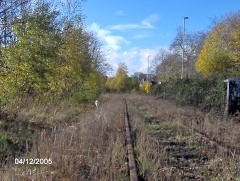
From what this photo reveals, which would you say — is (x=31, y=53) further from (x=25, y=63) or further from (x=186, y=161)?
(x=186, y=161)

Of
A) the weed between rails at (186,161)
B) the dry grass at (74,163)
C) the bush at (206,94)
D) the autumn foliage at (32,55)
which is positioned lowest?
the weed between rails at (186,161)

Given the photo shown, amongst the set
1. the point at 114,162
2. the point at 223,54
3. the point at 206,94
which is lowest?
the point at 114,162

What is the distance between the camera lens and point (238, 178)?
3541mm

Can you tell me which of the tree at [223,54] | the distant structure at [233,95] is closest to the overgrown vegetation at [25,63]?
the distant structure at [233,95]

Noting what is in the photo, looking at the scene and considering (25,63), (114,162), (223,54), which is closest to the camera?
(114,162)

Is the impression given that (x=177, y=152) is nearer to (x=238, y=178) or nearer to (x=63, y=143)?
(x=238, y=178)

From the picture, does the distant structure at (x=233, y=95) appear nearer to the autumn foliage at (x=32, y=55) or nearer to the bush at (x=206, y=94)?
the bush at (x=206, y=94)

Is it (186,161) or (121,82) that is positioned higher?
(121,82)

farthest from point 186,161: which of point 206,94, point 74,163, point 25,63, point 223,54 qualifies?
point 223,54

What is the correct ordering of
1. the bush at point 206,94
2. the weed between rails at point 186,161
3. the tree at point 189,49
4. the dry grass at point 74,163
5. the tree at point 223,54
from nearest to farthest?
the dry grass at point 74,163 < the weed between rails at point 186,161 < the bush at point 206,94 < the tree at point 223,54 < the tree at point 189,49

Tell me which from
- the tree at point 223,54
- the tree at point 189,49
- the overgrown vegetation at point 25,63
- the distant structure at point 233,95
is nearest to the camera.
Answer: the overgrown vegetation at point 25,63

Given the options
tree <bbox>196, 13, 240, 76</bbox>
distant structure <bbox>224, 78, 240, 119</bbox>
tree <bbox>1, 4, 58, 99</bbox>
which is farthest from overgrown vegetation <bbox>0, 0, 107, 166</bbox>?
tree <bbox>196, 13, 240, 76</bbox>

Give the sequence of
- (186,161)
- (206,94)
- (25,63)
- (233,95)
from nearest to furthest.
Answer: (186,161)
(25,63)
(233,95)
(206,94)

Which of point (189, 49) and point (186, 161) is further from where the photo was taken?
point (189, 49)
